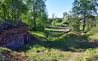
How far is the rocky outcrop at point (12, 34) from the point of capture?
79.7 feet

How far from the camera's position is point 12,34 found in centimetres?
2595

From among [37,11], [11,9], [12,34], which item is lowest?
[12,34]

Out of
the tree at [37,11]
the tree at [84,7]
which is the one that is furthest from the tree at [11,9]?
the tree at [84,7]

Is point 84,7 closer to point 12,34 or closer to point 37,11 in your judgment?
point 37,11

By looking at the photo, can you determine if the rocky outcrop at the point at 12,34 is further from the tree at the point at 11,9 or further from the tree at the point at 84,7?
the tree at the point at 84,7

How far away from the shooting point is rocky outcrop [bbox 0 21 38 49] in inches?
957

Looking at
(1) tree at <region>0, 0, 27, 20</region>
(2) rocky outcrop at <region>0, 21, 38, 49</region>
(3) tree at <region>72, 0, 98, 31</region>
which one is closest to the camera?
(2) rocky outcrop at <region>0, 21, 38, 49</region>

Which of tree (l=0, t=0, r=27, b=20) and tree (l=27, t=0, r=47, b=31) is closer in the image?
tree (l=0, t=0, r=27, b=20)

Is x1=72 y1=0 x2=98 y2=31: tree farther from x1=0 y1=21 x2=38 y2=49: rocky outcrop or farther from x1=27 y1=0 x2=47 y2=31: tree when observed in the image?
x1=0 y1=21 x2=38 y2=49: rocky outcrop

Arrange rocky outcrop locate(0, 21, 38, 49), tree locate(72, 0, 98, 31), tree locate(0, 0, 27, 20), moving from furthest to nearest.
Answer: tree locate(72, 0, 98, 31) → tree locate(0, 0, 27, 20) → rocky outcrop locate(0, 21, 38, 49)

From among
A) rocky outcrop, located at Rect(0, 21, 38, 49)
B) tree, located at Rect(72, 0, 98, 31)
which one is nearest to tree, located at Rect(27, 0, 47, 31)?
tree, located at Rect(72, 0, 98, 31)

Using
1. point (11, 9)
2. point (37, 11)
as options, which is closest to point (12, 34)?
point (11, 9)

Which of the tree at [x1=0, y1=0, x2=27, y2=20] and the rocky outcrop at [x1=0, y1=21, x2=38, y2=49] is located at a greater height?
the tree at [x1=0, y1=0, x2=27, y2=20]

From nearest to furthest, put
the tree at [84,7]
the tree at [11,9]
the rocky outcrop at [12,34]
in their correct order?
the rocky outcrop at [12,34]
the tree at [11,9]
the tree at [84,7]
